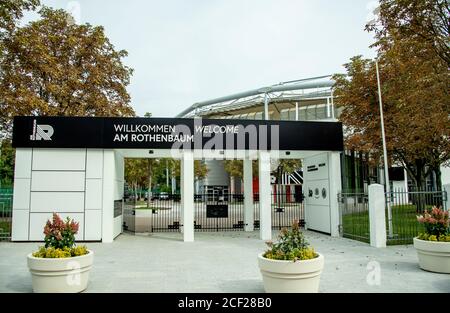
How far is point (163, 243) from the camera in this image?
45.9ft

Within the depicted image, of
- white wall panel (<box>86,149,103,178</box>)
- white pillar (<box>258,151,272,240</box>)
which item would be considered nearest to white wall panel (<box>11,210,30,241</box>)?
white wall panel (<box>86,149,103,178</box>)

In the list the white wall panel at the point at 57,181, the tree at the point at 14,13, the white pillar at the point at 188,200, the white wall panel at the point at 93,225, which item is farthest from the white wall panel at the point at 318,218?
the tree at the point at 14,13

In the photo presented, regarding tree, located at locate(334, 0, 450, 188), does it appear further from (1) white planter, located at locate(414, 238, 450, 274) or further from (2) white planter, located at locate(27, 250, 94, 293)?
(2) white planter, located at locate(27, 250, 94, 293)

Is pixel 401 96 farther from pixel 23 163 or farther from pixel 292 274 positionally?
pixel 23 163

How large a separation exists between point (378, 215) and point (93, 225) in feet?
33.0

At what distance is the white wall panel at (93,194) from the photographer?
14.4 m

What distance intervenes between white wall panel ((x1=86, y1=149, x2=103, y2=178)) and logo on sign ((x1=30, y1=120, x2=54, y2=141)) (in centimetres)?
149

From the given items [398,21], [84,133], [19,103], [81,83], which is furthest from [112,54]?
[398,21]

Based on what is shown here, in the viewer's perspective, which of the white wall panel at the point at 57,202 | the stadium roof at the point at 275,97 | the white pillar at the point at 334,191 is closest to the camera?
the white wall panel at the point at 57,202

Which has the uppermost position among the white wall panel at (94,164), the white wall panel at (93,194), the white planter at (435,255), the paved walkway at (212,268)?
the white wall panel at (94,164)

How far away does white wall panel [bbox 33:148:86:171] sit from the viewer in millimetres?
14312

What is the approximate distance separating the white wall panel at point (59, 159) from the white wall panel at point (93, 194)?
643 millimetres

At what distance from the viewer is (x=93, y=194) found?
14445 mm

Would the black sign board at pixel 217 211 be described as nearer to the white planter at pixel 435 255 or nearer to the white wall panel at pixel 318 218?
the white wall panel at pixel 318 218
